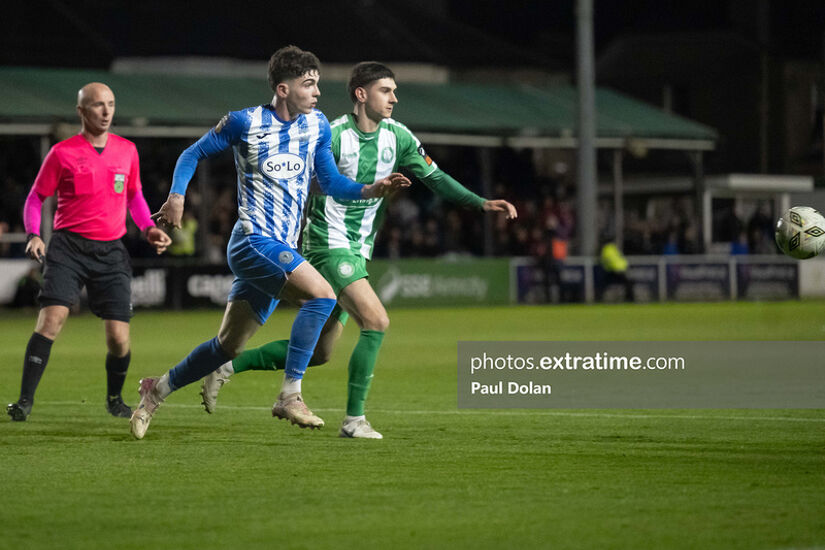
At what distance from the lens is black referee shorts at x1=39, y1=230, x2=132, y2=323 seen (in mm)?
9750

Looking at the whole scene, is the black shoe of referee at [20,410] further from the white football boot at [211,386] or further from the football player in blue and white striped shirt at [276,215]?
the football player in blue and white striped shirt at [276,215]

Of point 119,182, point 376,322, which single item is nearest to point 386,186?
point 376,322

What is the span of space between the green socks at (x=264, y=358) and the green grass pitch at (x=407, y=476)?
0.40 meters

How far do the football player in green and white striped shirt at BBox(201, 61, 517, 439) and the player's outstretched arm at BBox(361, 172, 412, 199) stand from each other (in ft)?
1.68

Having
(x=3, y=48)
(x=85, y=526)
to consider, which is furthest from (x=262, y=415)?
(x=3, y=48)

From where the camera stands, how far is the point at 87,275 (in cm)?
985

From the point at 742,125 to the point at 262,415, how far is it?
42.9m

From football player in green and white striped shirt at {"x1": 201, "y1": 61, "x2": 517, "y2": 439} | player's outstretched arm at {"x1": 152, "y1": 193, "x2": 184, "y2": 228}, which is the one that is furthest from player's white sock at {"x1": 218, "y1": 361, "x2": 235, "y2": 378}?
player's outstretched arm at {"x1": 152, "y1": 193, "x2": 184, "y2": 228}

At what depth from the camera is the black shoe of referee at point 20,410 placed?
9.72 m

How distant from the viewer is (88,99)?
31.4ft

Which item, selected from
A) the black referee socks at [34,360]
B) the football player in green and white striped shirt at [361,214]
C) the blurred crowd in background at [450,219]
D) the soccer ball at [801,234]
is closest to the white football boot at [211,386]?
the football player in green and white striped shirt at [361,214]

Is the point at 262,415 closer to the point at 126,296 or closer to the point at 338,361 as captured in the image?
the point at 126,296

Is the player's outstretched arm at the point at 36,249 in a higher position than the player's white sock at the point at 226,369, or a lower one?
higher

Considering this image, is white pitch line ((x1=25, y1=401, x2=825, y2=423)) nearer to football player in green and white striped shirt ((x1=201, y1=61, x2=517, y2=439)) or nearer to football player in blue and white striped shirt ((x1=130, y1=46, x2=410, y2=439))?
football player in green and white striped shirt ((x1=201, y1=61, x2=517, y2=439))
